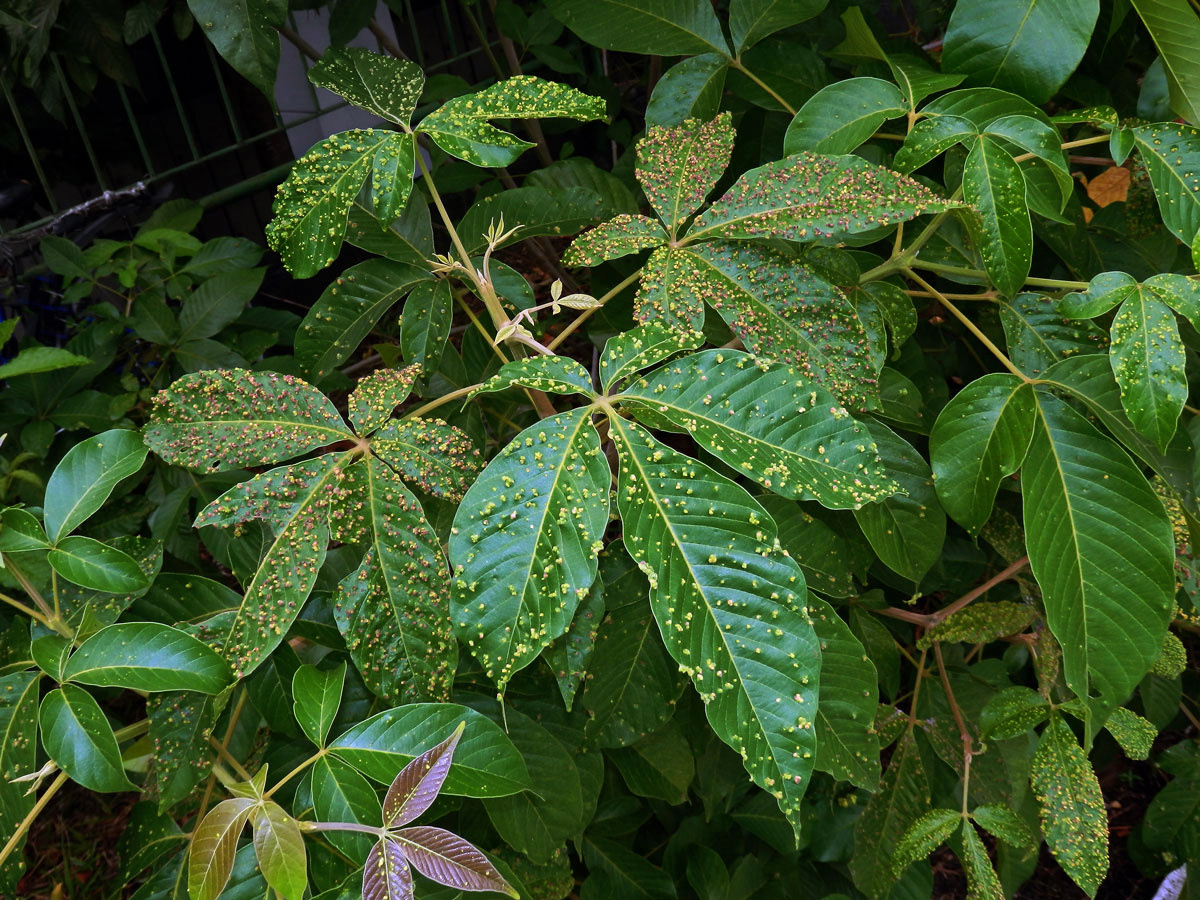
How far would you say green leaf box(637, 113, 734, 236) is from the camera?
0.94m

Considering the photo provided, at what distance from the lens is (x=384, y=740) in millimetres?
774

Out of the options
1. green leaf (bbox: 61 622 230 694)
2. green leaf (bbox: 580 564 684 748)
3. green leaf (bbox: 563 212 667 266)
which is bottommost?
green leaf (bbox: 580 564 684 748)

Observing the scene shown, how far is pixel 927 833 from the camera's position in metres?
1.08

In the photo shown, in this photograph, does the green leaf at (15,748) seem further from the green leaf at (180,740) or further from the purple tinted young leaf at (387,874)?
the purple tinted young leaf at (387,874)

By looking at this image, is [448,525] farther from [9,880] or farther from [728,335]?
[9,880]

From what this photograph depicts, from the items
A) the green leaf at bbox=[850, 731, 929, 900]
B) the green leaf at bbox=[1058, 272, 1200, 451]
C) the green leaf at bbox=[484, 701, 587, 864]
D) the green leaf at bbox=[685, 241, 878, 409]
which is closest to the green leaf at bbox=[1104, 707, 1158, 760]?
the green leaf at bbox=[850, 731, 929, 900]

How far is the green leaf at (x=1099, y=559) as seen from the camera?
0.84 metres

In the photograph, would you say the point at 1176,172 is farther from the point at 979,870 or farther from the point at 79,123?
the point at 79,123

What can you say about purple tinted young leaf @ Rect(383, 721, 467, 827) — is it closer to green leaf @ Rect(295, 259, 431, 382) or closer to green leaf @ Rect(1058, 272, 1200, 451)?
green leaf @ Rect(295, 259, 431, 382)

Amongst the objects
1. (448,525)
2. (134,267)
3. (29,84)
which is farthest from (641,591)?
(29,84)

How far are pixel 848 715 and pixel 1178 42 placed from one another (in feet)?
2.91

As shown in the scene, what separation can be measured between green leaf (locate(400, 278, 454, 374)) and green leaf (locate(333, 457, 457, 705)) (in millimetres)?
301

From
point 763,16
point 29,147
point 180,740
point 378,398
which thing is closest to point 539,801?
point 180,740

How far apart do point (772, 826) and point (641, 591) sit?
83 centimetres
